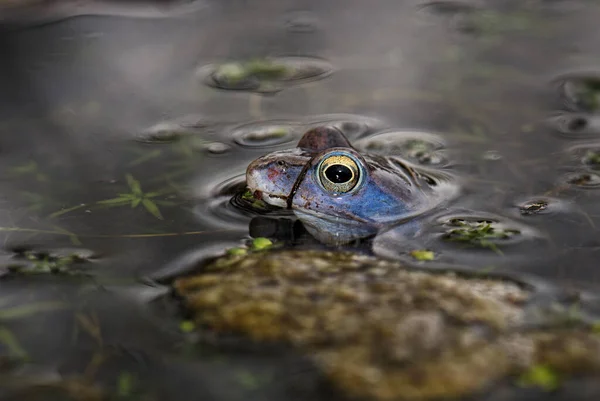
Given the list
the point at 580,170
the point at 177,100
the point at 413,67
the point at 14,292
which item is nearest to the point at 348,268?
the point at 14,292

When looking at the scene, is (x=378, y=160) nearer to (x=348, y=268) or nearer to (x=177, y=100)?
(x=348, y=268)

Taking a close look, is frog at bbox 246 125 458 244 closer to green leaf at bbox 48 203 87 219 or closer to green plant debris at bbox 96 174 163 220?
green plant debris at bbox 96 174 163 220

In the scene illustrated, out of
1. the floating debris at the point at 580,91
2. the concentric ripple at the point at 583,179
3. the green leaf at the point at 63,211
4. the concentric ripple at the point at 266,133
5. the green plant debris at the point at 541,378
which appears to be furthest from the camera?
the floating debris at the point at 580,91

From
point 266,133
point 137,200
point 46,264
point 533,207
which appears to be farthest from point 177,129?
point 533,207

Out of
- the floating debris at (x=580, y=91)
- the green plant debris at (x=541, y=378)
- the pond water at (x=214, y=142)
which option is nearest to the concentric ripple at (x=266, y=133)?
the pond water at (x=214, y=142)

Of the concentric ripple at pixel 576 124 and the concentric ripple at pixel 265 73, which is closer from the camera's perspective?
the concentric ripple at pixel 576 124

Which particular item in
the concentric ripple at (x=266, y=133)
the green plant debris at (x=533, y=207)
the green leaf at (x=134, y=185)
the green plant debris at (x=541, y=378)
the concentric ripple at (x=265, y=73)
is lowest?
the green plant debris at (x=541, y=378)

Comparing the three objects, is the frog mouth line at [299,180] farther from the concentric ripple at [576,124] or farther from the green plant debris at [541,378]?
the concentric ripple at [576,124]
